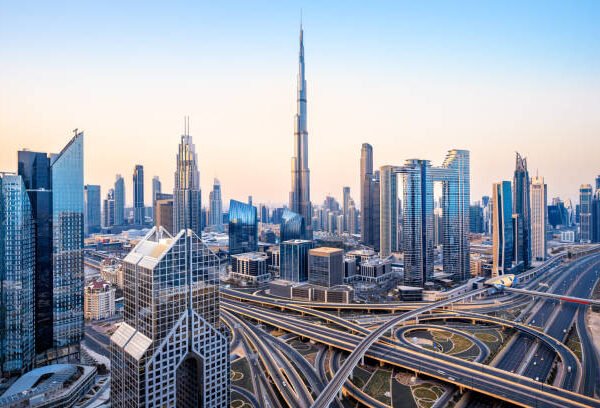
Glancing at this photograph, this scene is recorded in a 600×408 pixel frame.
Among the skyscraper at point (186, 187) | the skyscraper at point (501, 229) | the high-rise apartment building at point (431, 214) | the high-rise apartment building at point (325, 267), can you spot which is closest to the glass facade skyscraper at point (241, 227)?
the skyscraper at point (186, 187)

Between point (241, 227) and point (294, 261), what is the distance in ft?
168

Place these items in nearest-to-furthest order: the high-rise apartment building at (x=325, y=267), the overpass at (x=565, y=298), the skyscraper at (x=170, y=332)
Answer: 1. the skyscraper at (x=170, y=332)
2. the overpass at (x=565, y=298)
3. the high-rise apartment building at (x=325, y=267)

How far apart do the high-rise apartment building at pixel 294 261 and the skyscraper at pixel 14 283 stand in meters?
76.4

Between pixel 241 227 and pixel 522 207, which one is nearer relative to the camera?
pixel 522 207

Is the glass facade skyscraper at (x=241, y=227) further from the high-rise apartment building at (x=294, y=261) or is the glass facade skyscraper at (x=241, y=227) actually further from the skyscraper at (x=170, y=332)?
the skyscraper at (x=170, y=332)

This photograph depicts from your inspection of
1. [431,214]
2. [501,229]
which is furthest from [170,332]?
[501,229]

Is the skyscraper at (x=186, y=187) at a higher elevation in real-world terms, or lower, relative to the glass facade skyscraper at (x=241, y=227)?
higher

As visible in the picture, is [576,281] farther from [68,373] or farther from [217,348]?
[68,373]

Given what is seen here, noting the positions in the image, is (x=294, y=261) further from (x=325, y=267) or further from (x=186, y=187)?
(x=186, y=187)

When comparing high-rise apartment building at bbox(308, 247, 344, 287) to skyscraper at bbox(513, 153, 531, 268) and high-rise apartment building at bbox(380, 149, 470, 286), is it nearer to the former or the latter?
high-rise apartment building at bbox(380, 149, 470, 286)

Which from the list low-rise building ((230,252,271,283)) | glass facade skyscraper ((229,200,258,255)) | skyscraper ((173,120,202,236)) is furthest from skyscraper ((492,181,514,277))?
skyscraper ((173,120,202,236))

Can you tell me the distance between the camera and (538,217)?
16438 centimetres

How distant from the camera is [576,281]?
126250 mm

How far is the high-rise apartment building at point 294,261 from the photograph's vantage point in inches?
4924
